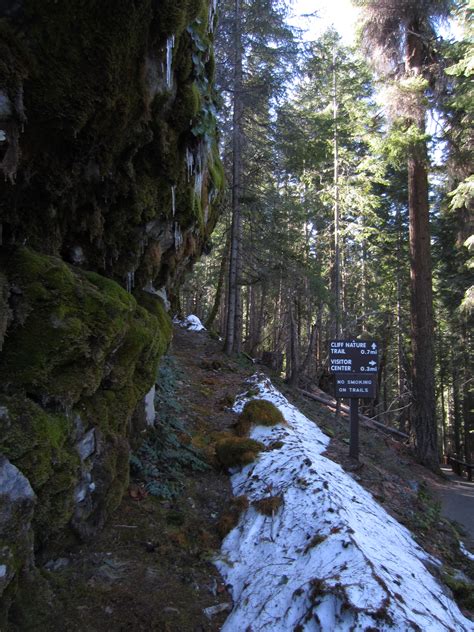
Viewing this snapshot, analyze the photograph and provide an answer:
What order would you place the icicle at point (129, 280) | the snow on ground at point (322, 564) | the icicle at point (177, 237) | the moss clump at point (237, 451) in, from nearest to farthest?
the snow on ground at point (322, 564), the icicle at point (129, 280), the icicle at point (177, 237), the moss clump at point (237, 451)

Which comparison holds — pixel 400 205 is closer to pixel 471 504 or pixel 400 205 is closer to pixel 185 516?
pixel 471 504

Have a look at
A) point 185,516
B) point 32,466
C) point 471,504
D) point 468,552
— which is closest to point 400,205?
point 471,504

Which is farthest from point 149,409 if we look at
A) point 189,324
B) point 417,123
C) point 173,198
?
point 189,324

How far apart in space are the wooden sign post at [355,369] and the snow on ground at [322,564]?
91.2 inches

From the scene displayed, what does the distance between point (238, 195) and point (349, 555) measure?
1186 cm

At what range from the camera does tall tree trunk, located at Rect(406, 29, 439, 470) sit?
11430 millimetres

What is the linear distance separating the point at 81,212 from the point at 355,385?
562 cm

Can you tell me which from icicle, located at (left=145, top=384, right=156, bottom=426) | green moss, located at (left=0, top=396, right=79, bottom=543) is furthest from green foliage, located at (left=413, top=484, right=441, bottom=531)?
green moss, located at (left=0, top=396, right=79, bottom=543)

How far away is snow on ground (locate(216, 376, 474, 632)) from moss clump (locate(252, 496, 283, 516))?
51mm

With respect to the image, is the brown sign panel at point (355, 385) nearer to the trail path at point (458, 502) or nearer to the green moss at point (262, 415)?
the green moss at point (262, 415)

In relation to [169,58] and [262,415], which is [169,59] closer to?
[169,58]

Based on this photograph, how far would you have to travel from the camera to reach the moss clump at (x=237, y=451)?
587cm

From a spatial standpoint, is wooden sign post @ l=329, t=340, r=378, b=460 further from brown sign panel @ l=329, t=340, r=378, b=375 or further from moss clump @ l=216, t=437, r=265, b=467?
moss clump @ l=216, t=437, r=265, b=467

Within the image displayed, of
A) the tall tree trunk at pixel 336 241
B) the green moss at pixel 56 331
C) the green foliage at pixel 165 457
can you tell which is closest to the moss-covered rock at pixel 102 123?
the green moss at pixel 56 331
